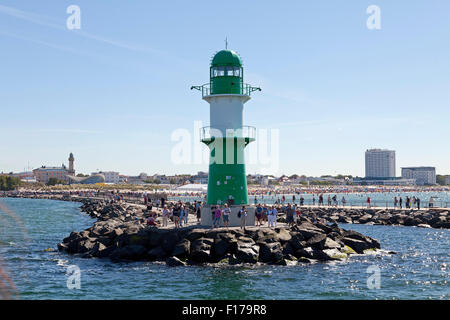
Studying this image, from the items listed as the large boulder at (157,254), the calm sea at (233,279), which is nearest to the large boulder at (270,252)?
the calm sea at (233,279)

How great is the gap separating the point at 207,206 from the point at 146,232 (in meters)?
3.59

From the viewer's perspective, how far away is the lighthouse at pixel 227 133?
1027 inches

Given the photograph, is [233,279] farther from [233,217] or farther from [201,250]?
[233,217]

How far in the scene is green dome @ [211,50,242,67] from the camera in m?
26.2

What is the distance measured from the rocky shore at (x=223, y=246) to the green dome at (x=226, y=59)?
Answer: 899cm

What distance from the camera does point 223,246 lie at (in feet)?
70.9

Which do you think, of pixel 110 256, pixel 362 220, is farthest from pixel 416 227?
pixel 110 256

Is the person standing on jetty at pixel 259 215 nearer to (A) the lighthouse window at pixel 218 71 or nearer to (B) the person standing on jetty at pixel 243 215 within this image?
(B) the person standing on jetty at pixel 243 215

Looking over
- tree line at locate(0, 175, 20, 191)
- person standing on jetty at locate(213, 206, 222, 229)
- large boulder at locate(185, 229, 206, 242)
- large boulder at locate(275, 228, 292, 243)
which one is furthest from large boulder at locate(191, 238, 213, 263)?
tree line at locate(0, 175, 20, 191)

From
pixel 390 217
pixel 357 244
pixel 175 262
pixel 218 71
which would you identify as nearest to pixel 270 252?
pixel 175 262

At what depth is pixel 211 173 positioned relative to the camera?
2650cm

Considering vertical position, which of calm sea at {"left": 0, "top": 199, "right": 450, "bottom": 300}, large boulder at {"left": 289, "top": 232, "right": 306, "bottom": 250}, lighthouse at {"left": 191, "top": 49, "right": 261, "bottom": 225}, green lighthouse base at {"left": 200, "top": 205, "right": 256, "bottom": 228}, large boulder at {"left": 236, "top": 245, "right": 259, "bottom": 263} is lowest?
calm sea at {"left": 0, "top": 199, "right": 450, "bottom": 300}

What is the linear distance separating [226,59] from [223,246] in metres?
10.5

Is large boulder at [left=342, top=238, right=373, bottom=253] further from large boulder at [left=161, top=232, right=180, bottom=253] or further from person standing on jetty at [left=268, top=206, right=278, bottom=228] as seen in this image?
large boulder at [left=161, top=232, right=180, bottom=253]
